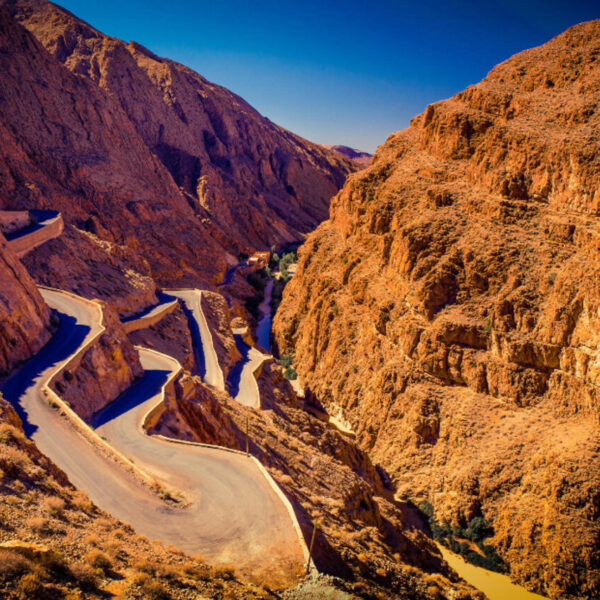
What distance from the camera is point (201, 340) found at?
4034 cm

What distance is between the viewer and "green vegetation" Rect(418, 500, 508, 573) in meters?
23.8

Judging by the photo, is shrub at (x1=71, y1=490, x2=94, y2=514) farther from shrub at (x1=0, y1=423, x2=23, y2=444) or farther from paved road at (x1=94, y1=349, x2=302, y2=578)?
paved road at (x1=94, y1=349, x2=302, y2=578)

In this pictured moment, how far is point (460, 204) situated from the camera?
35062 millimetres

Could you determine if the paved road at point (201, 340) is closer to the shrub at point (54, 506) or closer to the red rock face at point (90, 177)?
the red rock face at point (90, 177)

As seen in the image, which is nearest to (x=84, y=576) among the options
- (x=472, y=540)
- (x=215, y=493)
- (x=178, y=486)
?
(x=215, y=493)

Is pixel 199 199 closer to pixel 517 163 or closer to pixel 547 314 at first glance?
pixel 517 163

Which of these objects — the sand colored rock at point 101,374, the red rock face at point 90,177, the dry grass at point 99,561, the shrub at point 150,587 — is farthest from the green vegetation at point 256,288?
the shrub at point 150,587

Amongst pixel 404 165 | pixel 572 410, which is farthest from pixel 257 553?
pixel 404 165

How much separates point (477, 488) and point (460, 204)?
20.7 meters

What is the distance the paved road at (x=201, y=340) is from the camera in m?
33.9

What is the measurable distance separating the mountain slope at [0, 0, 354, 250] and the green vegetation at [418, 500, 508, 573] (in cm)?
6425

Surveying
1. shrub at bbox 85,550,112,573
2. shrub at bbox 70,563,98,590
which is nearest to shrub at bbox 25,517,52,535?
shrub at bbox 85,550,112,573

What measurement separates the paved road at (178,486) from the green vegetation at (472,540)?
49.2ft

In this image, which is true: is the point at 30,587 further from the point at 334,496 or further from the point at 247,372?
the point at 247,372
